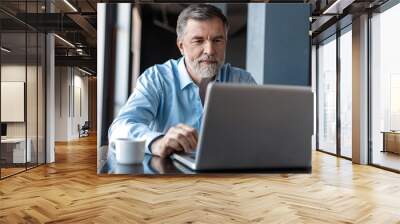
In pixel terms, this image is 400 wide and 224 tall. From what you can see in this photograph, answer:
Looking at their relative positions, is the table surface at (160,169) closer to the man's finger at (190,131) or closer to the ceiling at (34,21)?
the man's finger at (190,131)

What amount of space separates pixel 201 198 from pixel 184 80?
226 centimetres

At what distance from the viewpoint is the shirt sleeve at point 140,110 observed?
276 cm

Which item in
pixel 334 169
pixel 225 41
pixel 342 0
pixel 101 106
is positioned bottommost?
pixel 334 169

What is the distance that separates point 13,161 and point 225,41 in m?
5.38

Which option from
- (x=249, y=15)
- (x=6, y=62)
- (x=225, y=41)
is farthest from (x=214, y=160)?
(x=6, y=62)

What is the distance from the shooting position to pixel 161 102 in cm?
280

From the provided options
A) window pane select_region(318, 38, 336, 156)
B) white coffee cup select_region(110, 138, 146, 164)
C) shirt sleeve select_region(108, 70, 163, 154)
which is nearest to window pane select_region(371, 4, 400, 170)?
window pane select_region(318, 38, 336, 156)

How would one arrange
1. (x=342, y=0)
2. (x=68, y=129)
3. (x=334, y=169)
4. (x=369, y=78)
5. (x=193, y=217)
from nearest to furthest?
(x=193, y=217)
(x=342, y=0)
(x=334, y=169)
(x=369, y=78)
(x=68, y=129)

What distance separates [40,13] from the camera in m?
7.38

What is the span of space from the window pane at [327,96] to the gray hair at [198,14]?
7448 mm

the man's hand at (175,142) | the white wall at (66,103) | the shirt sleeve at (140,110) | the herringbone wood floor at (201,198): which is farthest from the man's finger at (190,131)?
the white wall at (66,103)

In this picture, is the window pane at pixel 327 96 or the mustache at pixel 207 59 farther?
the window pane at pixel 327 96

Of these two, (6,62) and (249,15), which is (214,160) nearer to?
(249,15)

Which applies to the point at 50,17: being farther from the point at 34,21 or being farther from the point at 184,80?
the point at 184,80
